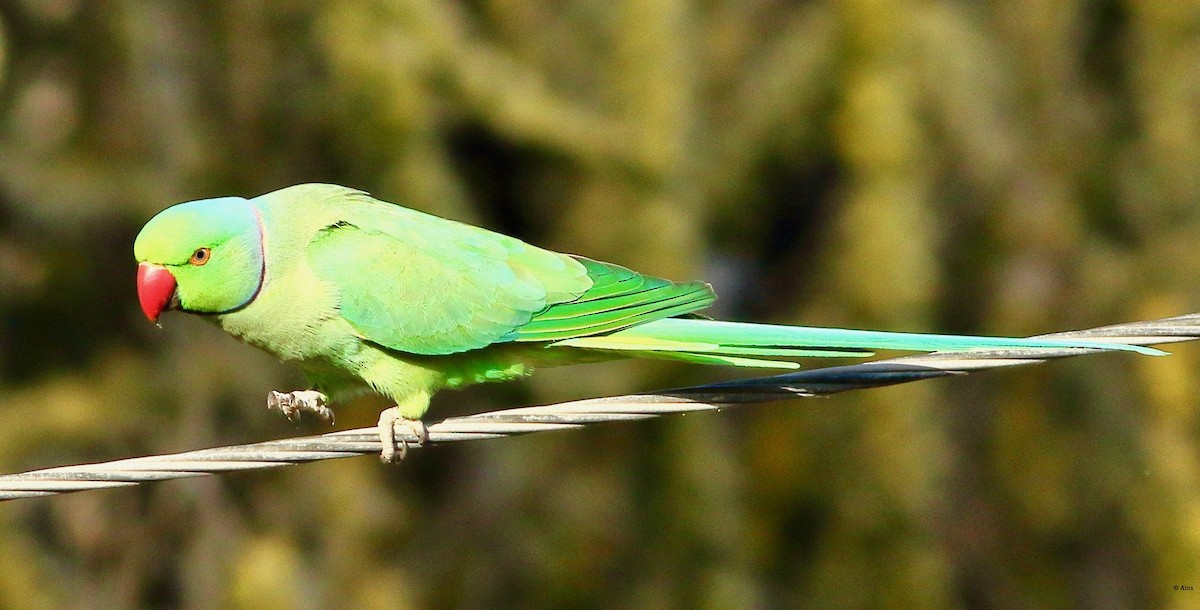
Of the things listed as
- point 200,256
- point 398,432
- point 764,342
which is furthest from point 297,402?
point 764,342

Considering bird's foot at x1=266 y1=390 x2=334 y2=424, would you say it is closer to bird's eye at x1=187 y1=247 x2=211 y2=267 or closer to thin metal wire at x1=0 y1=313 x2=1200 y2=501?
bird's eye at x1=187 y1=247 x2=211 y2=267

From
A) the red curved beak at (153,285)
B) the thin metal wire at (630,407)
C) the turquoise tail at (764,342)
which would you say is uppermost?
the red curved beak at (153,285)

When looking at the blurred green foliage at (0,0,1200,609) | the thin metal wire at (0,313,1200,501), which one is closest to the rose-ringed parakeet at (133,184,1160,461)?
the thin metal wire at (0,313,1200,501)

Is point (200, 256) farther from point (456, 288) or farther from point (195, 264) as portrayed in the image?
point (456, 288)

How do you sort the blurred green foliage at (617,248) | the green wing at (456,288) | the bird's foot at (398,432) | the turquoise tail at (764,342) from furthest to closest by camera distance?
the blurred green foliage at (617,248)
the green wing at (456,288)
the bird's foot at (398,432)
the turquoise tail at (764,342)

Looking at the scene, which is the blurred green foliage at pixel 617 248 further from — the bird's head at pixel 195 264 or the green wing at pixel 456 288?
the bird's head at pixel 195 264

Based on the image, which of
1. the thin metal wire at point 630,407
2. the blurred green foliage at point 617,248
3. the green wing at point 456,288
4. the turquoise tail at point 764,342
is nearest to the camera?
the thin metal wire at point 630,407

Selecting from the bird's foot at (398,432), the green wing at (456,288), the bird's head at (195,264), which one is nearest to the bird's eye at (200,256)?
the bird's head at (195,264)
